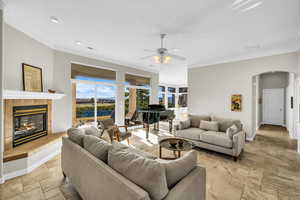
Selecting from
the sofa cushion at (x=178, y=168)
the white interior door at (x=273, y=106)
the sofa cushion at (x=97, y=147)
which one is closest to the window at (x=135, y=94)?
the sofa cushion at (x=97, y=147)

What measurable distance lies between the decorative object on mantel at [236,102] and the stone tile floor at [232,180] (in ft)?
5.23

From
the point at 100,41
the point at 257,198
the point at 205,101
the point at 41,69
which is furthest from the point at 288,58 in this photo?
the point at 41,69

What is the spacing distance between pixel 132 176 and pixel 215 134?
2.93 metres

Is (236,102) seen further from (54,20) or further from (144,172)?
(54,20)

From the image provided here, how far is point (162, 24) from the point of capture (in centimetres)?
263

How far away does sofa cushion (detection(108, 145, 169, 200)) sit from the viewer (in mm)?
997

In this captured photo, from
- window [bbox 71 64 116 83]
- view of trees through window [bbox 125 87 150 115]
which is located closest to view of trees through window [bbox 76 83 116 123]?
window [bbox 71 64 116 83]

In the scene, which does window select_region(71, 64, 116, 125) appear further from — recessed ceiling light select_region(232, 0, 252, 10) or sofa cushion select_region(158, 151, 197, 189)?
recessed ceiling light select_region(232, 0, 252, 10)

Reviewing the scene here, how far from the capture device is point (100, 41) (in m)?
3.49

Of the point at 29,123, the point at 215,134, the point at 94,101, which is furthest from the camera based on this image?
the point at 94,101

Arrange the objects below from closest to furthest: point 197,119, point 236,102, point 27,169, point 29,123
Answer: point 27,169, point 29,123, point 197,119, point 236,102

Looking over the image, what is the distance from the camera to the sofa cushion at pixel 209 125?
374 centimetres

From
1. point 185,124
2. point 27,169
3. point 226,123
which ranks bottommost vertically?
point 27,169

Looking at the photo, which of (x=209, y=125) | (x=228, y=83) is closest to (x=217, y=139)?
(x=209, y=125)
